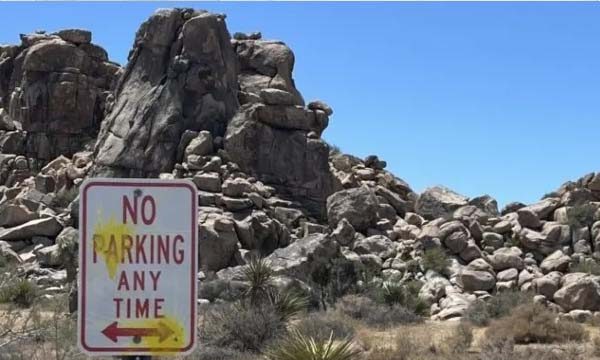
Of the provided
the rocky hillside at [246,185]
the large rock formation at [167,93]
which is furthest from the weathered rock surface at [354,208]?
the large rock formation at [167,93]

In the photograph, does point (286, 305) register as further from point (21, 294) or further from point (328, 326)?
point (21, 294)

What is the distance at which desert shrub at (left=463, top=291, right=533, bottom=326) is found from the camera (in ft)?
84.4

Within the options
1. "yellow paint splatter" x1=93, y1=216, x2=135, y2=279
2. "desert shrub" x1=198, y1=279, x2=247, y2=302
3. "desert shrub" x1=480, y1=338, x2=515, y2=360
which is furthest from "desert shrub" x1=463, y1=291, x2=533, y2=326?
"yellow paint splatter" x1=93, y1=216, x2=135, y2=279

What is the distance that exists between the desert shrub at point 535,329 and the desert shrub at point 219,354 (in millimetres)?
7027

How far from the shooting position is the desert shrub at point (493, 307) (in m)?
25.7

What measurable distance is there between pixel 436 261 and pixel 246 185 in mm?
10542

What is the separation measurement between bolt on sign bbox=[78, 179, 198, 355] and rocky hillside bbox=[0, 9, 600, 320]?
2428 centimetres

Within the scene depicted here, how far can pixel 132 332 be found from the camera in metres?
2.96

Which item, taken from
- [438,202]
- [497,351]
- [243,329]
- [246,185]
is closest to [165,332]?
[497,351]

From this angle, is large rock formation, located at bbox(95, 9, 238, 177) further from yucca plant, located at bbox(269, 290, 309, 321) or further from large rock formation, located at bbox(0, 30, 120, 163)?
yucca plant, located at bbox(269, 290, 309, 321)

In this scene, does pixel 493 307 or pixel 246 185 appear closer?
pixel 493 307

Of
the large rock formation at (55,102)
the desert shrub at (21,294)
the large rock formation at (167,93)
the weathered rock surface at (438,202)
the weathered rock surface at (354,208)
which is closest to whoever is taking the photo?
the desert shrub at (21,294)

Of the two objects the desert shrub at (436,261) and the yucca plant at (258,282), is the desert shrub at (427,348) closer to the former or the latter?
the yucca plant at (258,282)

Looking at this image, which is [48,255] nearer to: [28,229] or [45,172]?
[28,229]
